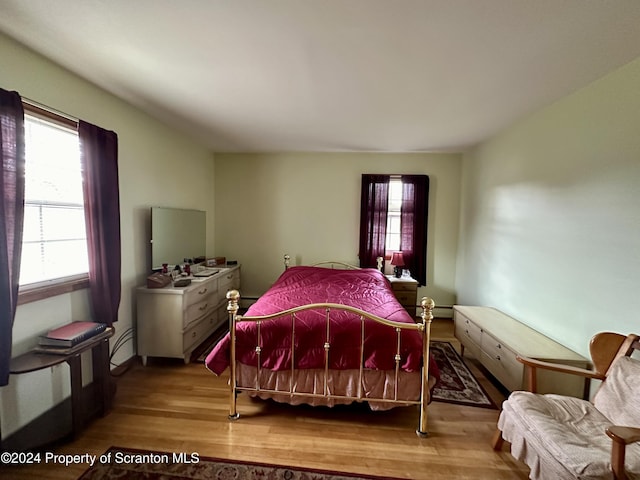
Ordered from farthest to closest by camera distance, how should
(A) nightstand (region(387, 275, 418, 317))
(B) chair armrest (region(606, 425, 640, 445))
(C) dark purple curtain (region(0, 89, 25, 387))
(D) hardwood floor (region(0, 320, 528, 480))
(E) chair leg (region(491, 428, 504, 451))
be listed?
(A) nightstand (region(387, 275, 418, 317)), (E) chair leg (region(491, 428, 504, 451)), (D) hardwood floor (region(0, 320, 528, 480)), (C) dark purple curtain (region(0, 89, 25, 387)), (B) chair armrest (region(606, 425, 640, 445))

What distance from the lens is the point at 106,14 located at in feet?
4.69

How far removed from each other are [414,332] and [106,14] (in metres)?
2.75

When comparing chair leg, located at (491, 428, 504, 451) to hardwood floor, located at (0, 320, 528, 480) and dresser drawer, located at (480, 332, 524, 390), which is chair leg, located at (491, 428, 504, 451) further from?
dresser drawer, located at (480, 332, 524, 390)

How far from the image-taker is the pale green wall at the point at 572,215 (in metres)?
1.75

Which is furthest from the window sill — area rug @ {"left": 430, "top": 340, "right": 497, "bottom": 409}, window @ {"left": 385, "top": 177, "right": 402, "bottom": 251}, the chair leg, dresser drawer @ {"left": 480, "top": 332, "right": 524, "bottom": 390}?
window @ {"left": 385, "top": 177, "right": 402, "bottom": 251}

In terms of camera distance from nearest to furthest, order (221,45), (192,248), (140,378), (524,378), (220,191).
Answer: (221,45) → (524,378) → (140,378) → (192,248) → (220,191)

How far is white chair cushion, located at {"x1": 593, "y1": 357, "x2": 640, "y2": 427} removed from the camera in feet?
4.75

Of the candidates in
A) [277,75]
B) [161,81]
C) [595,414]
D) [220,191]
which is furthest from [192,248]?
[595,414]

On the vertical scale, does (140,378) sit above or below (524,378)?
below

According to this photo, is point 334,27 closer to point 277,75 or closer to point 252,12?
point 252,12

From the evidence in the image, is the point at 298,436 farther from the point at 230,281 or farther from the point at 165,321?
the point at 230,281

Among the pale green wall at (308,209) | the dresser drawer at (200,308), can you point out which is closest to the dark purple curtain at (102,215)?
the dresser drawer at (200,308)

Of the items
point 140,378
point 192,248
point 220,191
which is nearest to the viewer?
point 140,378

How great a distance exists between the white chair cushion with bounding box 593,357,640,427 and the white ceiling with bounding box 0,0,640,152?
1.94 metres
